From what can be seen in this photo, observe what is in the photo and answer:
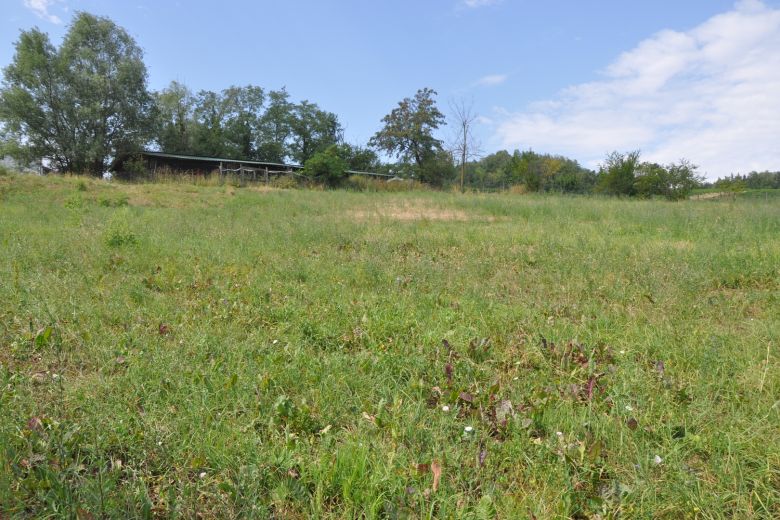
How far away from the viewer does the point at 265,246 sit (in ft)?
21.8

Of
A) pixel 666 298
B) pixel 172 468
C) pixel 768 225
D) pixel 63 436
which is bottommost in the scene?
pixel 172 468

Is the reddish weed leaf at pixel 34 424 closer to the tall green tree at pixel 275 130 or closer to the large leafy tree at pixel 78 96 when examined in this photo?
the large leafy tree at pixel 78 96

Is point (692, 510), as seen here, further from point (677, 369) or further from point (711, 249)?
point (711, 249)

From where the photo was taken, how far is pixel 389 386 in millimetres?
→ 2580

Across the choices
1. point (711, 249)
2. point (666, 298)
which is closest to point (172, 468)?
point (666, 298)

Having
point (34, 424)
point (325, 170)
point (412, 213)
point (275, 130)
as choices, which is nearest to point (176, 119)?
point (275, 130)

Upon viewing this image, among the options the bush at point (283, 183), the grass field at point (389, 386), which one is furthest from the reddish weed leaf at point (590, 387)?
the bush at point (283, 183)

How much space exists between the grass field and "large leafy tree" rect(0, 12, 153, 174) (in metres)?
31.1

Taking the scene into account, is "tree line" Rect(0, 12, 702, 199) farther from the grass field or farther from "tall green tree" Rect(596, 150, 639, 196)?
the grass field

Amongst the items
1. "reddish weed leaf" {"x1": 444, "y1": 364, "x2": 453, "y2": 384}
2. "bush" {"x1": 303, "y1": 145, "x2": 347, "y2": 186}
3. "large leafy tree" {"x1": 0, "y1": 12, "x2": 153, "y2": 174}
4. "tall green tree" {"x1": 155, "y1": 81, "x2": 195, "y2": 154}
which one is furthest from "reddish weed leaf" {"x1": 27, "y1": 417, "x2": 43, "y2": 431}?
"tall green tree" {"x1": 155, "y1": 81, "x2": 195, "y2": 154}

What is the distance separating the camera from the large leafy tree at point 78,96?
29.0 meters

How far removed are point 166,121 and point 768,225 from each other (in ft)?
143

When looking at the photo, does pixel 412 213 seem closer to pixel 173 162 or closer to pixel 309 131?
pixel 173 162

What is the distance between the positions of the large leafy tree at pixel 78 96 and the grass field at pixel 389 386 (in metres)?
31.1
